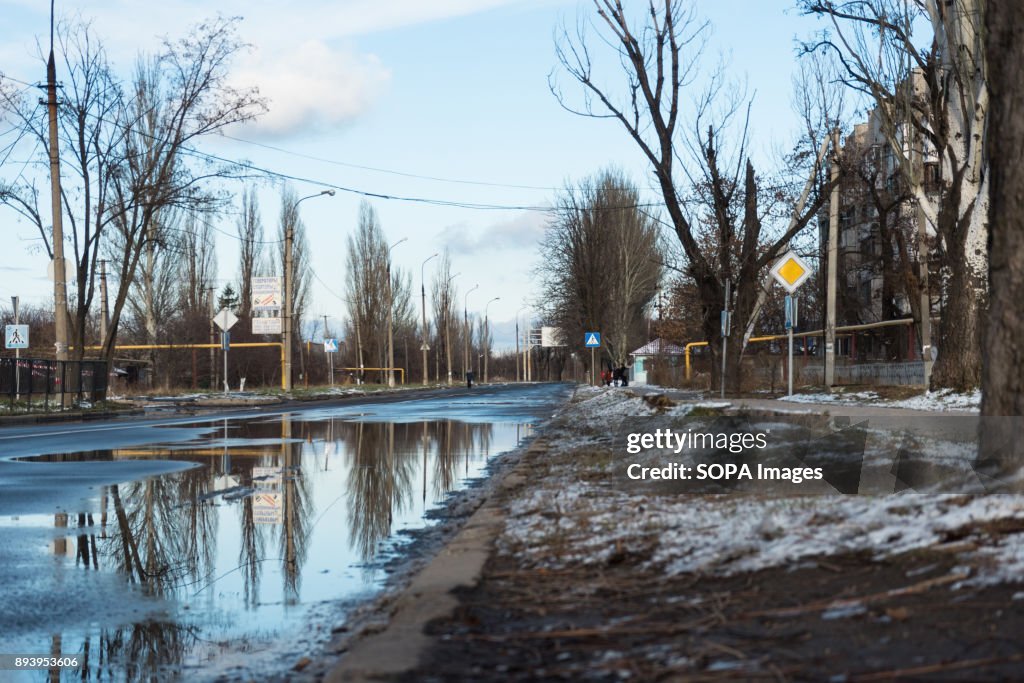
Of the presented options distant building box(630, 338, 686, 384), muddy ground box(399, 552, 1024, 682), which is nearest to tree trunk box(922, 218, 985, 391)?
muddy ground box(399, 552, 1024, 682)

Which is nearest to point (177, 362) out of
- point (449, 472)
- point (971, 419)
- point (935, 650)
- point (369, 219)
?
point (369, 219)

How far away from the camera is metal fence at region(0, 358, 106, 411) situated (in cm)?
2808

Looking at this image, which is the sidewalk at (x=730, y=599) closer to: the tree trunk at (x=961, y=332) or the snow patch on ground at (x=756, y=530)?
the snow patch on ground at (x=756, y=530)

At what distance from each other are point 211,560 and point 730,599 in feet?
12.8

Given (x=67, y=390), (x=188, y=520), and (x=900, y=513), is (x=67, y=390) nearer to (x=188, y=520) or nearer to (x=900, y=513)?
(x=188, y=520)

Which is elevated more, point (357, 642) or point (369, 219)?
point (369, 219)

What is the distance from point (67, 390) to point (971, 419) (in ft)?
88.3

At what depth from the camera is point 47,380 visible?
96.3 feet

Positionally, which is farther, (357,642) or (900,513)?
(900,513)

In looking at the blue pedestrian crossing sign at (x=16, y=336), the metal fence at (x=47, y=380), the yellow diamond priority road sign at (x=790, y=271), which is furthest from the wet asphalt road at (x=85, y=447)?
the yellow diamond priority road sign at (x=790, y=271)

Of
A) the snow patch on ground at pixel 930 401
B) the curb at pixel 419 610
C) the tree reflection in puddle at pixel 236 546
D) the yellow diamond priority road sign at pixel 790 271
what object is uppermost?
the yellow diamond priority road sign at pixel 790 271

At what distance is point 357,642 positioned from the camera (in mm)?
4641

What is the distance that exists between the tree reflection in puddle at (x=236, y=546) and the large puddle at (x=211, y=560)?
2cm
